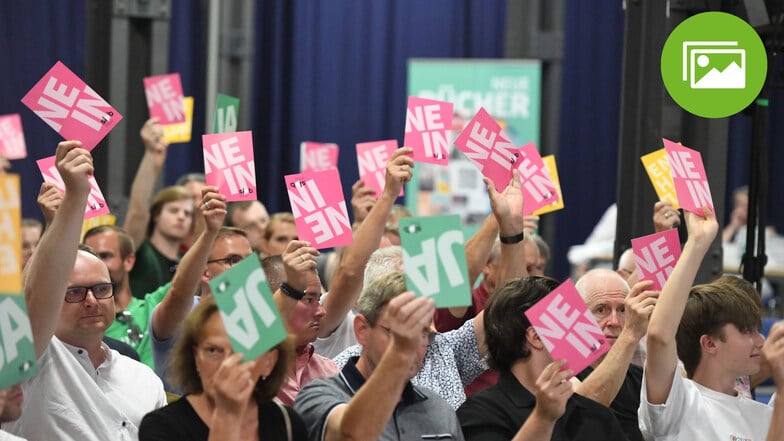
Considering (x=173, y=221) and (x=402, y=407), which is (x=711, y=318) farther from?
(x=173, y=221)

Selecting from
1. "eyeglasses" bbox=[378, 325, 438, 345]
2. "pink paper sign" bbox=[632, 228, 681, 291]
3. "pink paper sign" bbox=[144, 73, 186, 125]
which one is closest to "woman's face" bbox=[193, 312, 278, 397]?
"eyeglasses" bbox=[378, 325, 438, 345]

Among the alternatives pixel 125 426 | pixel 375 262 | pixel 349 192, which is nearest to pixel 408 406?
pixel 125 426

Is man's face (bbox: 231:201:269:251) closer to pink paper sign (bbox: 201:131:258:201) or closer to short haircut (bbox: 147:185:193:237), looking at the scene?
short haircut (bbox: 147:185:193:237)

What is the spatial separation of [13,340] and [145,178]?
423cm

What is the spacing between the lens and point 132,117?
8422 millimetres

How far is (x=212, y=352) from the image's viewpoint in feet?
10.2

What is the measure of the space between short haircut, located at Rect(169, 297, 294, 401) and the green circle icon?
7.89ft

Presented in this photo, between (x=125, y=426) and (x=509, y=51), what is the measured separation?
768 cm

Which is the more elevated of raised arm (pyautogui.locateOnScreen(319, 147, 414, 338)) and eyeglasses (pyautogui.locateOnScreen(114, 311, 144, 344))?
raised arm (pyautogui.locateOnScreen(319, 147, 414, 338))

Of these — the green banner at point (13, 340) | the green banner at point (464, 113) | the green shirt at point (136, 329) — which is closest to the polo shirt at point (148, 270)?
the green shirt at point (136, 329)

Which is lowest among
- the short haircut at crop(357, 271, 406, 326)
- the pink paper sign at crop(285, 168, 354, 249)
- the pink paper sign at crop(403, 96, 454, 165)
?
the short haircut at crop(357, 271, 406, 326)

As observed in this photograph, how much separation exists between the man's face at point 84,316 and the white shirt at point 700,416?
158cm

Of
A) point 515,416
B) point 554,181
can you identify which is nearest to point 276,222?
point 554,181

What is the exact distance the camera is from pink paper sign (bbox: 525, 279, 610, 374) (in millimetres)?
3424
